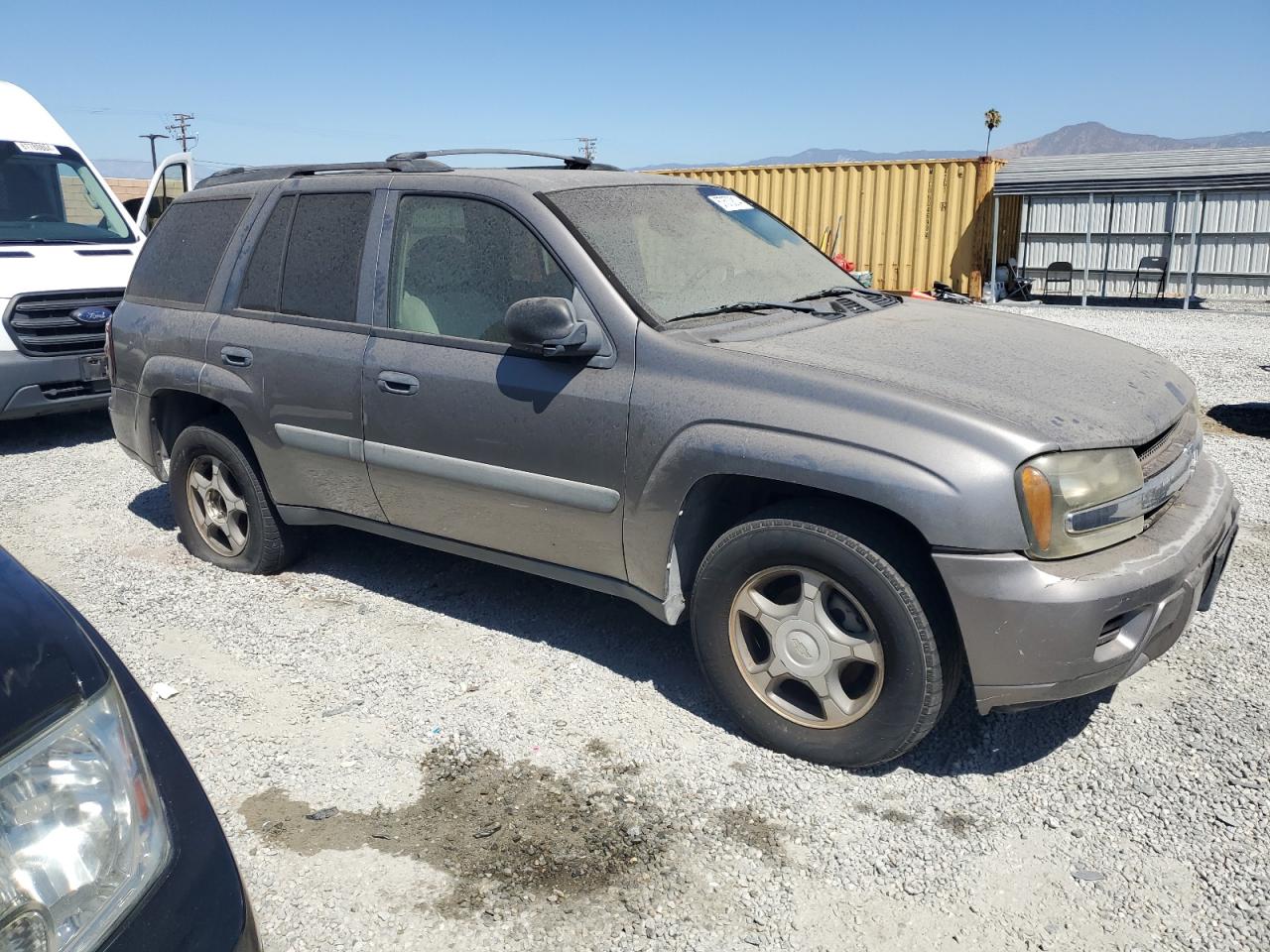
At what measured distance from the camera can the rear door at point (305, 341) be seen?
427cm

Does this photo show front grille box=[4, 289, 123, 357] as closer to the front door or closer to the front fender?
the front door

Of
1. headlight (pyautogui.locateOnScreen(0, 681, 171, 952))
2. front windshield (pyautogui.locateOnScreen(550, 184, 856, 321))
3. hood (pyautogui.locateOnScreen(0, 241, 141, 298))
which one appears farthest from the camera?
hood (pyautogui.locateOnScreen(0, 241, 141, 298))

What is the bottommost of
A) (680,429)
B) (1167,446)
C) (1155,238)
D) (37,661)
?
(1155,238)

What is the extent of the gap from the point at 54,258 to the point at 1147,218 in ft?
65.1

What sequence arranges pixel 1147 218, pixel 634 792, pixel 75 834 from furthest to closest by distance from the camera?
pixel 1147 218 < pixel 634 792 < pixel 75 834

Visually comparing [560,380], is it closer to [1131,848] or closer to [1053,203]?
[1131,848]

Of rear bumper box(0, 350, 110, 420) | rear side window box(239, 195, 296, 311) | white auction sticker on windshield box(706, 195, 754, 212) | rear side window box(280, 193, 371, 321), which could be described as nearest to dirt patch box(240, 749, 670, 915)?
rear side window box(280, 193, 371, 321)

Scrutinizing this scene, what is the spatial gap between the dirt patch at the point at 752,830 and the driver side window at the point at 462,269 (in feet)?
6.03

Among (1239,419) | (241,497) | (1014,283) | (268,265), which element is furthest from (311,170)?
(1014,283)

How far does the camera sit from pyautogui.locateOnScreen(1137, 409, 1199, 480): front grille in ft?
10.3

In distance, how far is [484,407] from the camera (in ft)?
12.5

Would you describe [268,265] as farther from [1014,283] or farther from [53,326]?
[1014,283]

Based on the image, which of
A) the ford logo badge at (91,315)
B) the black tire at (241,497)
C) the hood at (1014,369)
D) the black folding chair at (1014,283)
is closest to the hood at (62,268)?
the ford logo badge at (91,315)

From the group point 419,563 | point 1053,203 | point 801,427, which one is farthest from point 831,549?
point 1053,203
